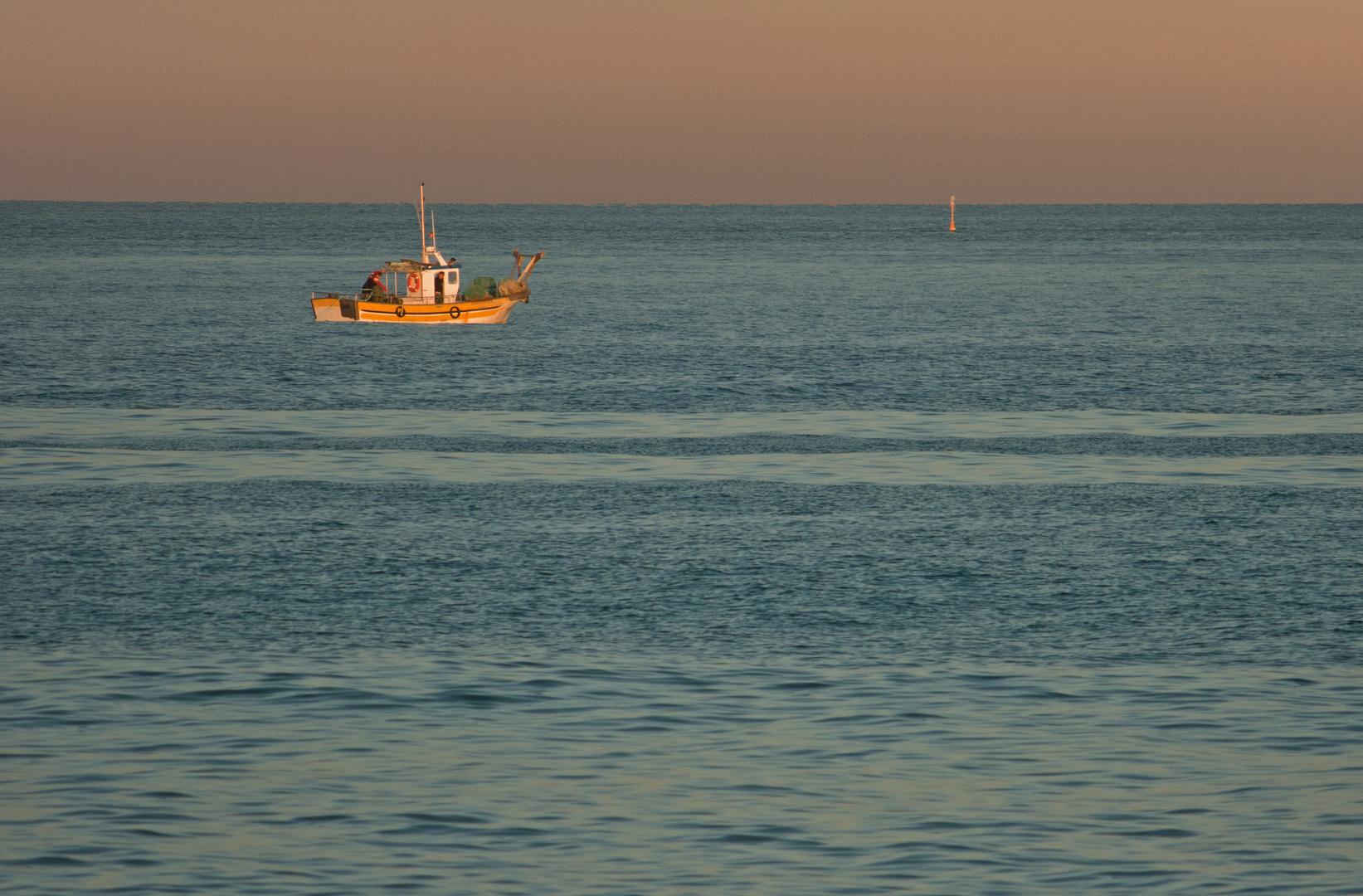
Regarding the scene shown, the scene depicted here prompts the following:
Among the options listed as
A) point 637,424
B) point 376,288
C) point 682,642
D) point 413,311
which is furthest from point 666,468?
point 376,288

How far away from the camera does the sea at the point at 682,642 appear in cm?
966

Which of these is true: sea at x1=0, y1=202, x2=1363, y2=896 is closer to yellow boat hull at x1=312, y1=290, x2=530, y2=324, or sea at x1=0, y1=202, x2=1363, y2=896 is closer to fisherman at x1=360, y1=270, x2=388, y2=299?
yellow boat hull at x1=312, y1=290, x2=530, y2=324

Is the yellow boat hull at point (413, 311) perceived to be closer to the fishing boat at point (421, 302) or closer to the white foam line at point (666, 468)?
the fishing boat at point (421, 302)

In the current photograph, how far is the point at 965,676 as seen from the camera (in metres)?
13.1

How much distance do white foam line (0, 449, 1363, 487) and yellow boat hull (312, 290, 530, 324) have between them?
35.2m

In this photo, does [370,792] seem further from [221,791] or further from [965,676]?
[965,676]

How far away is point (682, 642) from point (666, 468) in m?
10.4

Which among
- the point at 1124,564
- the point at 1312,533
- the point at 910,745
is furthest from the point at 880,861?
the point at 1312,533

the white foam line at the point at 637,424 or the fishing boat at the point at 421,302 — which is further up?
the fishing boat at the point at 421,302

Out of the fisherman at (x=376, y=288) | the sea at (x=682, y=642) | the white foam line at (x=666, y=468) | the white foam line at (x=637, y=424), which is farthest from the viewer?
the fisherman at (x=376, y=288)

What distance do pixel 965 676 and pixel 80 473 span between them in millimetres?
15279

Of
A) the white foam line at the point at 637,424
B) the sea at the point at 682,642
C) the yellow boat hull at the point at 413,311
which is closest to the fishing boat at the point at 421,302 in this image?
the yellow boat hull at the point at 413,311

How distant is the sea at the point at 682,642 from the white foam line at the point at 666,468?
0.14 meters

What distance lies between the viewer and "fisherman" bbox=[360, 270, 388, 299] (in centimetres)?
6219
